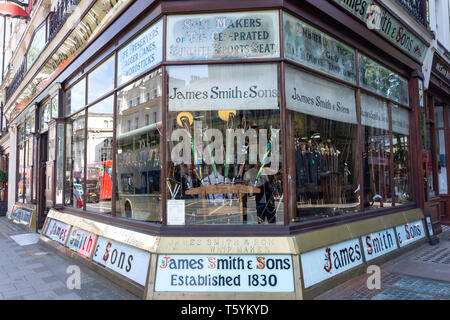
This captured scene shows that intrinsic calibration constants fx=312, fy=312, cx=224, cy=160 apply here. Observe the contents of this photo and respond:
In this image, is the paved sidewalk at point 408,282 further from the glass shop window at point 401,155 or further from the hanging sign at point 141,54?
the hanging sign at point 141,54

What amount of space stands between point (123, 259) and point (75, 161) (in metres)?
3.96

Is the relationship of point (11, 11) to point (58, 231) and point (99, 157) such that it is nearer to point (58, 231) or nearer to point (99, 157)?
point (99, 157)

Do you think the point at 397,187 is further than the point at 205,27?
Yes

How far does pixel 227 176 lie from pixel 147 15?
2.71 meters

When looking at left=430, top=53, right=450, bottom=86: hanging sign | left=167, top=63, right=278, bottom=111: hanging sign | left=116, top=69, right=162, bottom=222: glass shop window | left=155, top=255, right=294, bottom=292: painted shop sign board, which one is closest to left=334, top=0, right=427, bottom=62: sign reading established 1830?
left=430, top=53, right=450, bottom=86: hanging sign

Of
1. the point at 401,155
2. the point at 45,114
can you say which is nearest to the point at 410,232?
the point at 401,155

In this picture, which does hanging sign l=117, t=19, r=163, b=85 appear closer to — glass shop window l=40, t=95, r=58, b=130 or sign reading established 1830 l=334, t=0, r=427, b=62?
sign reading established 1830 l=334, t=0, r=427, b=62

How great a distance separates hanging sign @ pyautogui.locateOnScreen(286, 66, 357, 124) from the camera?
4453 mm

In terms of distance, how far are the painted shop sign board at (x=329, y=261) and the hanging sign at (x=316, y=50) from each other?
107 inches

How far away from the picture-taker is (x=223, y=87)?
171 inches

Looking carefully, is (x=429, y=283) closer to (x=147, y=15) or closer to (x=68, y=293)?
(x=68, y=293)

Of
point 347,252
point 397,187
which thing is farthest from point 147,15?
point 397,187

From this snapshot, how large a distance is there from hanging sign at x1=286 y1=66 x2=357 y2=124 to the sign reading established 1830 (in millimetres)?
1336

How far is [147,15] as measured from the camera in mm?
4707
